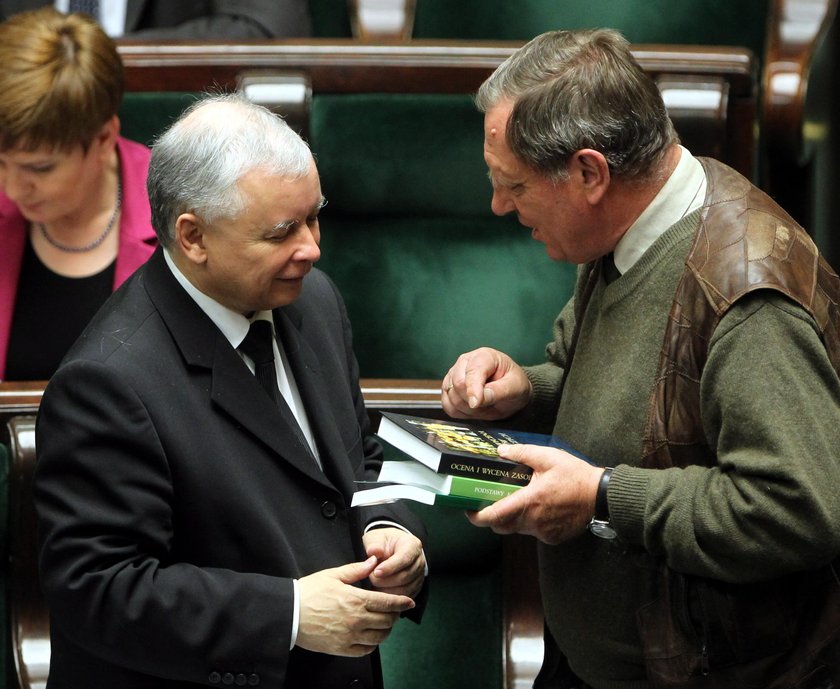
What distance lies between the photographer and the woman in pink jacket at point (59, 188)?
1.21 metres

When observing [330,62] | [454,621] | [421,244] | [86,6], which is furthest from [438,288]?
[86,6]

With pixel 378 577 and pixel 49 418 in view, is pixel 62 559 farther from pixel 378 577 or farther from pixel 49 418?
pixel 378 577

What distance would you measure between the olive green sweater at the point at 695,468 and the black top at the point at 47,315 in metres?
0.60

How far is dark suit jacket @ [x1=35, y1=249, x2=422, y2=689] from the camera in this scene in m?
0.81

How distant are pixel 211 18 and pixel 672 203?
0.84 meters

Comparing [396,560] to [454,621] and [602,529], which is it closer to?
[602,529]

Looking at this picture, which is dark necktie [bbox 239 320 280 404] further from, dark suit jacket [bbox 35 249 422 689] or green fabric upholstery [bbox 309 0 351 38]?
green fabric upholstery [bbox 309 0 351 38]

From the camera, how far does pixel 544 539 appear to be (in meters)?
0.86

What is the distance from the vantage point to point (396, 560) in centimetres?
89

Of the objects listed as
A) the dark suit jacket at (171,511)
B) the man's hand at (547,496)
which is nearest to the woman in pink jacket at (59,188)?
the dark suit jacket at (171,511)

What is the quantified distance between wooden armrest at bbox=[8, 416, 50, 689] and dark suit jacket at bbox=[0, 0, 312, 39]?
618 mm

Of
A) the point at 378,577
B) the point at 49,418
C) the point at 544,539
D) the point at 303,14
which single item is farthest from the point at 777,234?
the point at 303,14

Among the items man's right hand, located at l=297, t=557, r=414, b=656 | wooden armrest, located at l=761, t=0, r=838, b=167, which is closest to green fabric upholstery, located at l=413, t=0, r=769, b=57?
wooden armrest, located at l=761, t=0, r=838, b=167

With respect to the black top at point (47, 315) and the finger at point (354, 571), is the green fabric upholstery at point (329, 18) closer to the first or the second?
the black top at point (47, 315)
